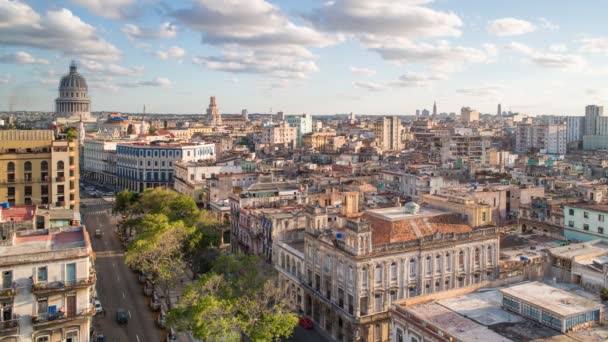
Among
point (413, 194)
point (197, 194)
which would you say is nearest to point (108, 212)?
point (197, 194)

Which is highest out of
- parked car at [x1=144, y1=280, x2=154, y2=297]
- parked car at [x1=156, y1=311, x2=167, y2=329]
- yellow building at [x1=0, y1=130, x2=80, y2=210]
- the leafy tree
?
yellow building at [x1=0, y1=130, x2=80, y2=210]

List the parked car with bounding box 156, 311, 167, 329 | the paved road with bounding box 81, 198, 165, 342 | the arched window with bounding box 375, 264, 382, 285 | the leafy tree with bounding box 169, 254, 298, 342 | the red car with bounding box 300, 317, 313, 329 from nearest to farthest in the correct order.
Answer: the leafy tree with bounding box 169, 254, 298, 342
the arched window with bounding box 375, 264, 382, 285
the paved road with bounding box 81, 198, 165, 342
the parked car with bounding box 156, 311, 167, 329
the red car with bounding box 300, 317, 313, 329

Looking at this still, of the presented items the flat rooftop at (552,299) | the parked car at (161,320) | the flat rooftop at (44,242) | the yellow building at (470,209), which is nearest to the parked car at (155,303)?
the parked car at (161,320)

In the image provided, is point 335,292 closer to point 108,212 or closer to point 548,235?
point 548,235

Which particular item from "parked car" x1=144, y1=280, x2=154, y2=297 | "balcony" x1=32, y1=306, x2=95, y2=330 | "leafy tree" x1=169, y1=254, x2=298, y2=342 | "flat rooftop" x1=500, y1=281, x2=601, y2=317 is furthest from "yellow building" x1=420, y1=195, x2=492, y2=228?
"balcony" x1=32, y1=306, x2=95, y2=330

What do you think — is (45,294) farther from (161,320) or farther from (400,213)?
(400,213)

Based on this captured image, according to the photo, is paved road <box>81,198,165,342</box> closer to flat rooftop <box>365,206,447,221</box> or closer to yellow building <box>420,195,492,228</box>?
flat rooftop <box>365,206,447,221</box>

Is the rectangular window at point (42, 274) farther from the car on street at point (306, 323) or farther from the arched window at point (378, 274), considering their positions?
the arched window at point (378, 274)
